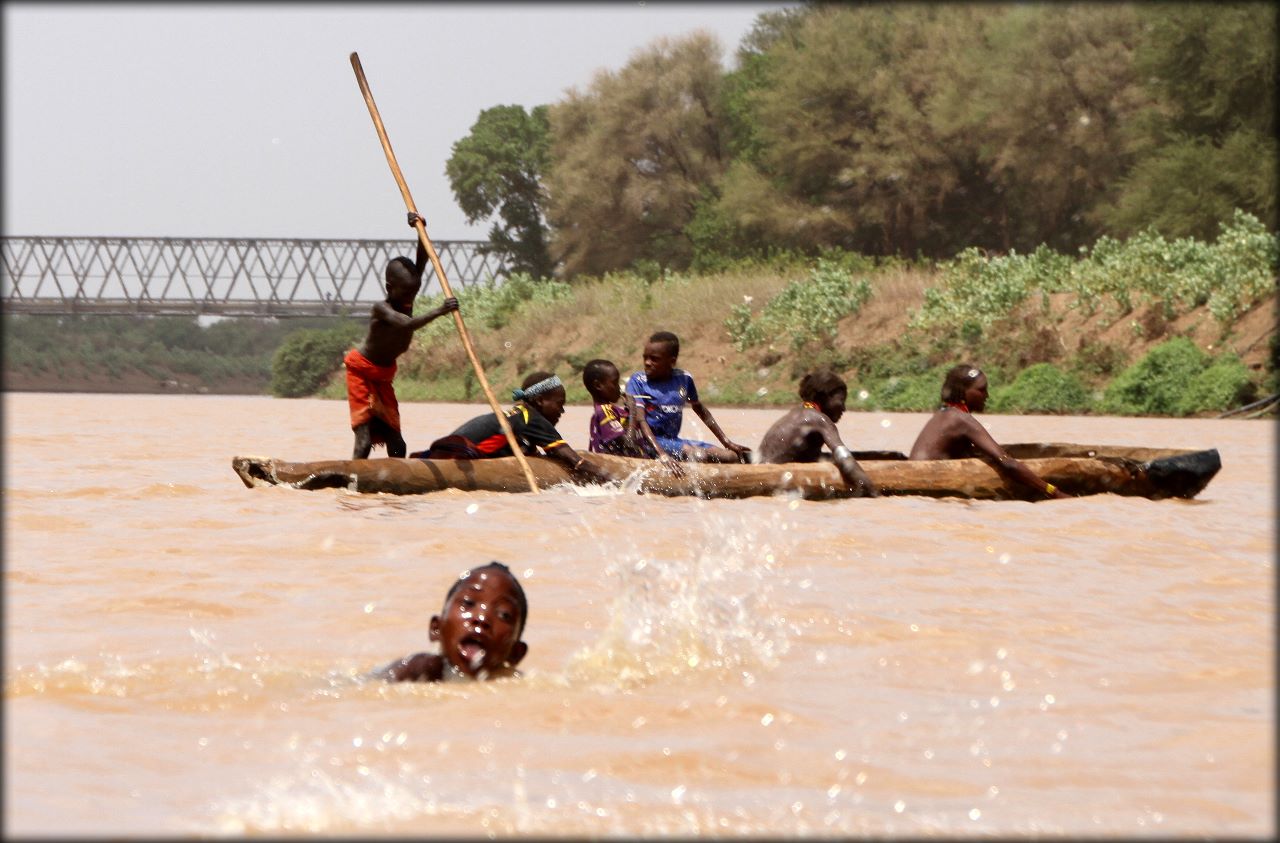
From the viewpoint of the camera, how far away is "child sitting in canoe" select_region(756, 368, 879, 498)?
9.93m

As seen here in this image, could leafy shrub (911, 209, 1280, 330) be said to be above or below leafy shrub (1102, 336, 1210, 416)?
above

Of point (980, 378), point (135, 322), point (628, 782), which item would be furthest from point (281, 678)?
point (135, 322)

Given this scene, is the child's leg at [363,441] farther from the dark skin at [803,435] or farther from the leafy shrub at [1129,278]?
the leafy shrub at [1129,278]

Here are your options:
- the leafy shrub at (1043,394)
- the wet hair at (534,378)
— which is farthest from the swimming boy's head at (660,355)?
the leafy shrub at (1043,394)

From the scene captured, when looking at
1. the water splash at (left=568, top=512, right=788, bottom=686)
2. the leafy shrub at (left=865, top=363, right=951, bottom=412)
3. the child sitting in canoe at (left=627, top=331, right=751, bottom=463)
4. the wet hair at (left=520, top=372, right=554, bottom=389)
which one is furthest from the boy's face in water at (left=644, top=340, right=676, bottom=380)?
the leafy shrub at (left=865, top=363, right=951, bottom=412)

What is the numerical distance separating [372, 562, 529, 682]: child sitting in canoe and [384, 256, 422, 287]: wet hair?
5.54 metres

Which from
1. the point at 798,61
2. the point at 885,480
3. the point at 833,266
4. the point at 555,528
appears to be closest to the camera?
the point at 555,528

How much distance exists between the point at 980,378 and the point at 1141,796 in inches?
267

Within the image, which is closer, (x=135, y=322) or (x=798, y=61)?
(x=798, y=61)

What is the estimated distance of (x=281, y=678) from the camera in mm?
4547

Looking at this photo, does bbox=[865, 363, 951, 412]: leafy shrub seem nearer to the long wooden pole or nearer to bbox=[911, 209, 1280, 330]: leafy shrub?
bbox=[911, 209, 1280, 330]: leafy shrub

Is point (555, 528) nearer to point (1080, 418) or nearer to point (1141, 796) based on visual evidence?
point (1141, 796)

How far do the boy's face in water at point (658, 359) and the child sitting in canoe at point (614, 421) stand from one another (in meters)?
0.41

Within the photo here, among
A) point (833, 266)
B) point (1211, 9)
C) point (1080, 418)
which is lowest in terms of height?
point (1080, 418)
